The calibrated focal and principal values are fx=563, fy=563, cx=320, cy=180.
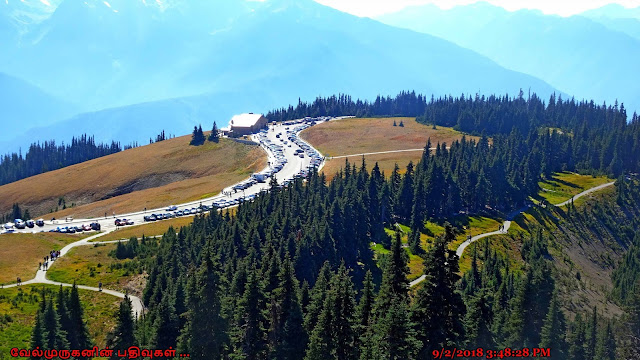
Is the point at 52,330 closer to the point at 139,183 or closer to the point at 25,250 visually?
the point at 25,250

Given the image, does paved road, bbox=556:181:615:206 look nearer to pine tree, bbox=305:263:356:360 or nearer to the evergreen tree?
pine tree, bbox=305:263:356:360

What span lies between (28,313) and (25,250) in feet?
111

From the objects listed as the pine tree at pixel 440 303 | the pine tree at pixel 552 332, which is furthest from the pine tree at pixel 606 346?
the pine tree at pixel 440 303

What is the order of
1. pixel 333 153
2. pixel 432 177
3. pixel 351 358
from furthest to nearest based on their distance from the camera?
pixel 333 153
pixel 432 177
pixel 351 358

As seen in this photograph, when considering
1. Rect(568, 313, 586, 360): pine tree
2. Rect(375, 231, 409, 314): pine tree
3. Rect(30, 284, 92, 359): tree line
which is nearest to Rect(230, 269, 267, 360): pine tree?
Rect(375, 231, 409, 314): pine tree

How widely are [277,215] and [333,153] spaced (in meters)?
108

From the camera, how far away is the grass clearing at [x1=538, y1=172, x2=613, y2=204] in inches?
5955

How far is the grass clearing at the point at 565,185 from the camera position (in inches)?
5955

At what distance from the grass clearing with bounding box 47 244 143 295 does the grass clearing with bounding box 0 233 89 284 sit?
3.67 metres

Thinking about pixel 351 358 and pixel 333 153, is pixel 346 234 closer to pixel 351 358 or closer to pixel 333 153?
pixel 351 358

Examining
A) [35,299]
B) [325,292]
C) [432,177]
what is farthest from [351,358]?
[432,177]

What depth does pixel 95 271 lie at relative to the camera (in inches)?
3287

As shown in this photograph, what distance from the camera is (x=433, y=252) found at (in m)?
34.9

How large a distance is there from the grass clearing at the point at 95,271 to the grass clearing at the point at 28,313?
4.02 m
